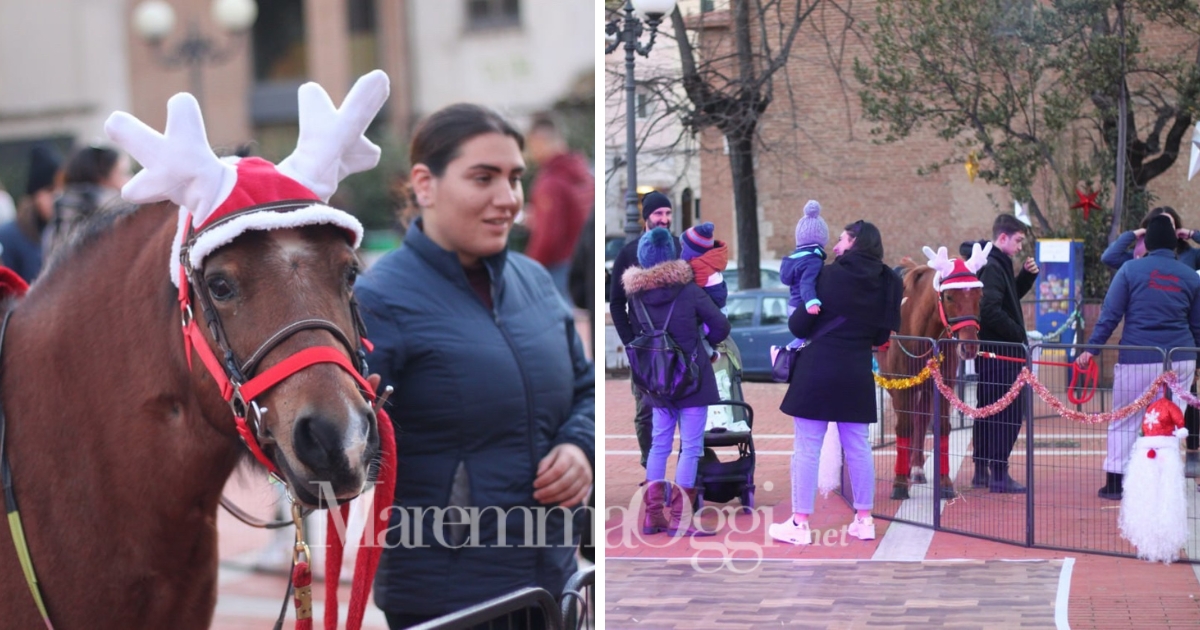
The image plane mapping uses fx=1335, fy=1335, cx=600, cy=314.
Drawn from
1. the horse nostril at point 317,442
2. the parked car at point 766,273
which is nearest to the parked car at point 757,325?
the parked car at point 766,273

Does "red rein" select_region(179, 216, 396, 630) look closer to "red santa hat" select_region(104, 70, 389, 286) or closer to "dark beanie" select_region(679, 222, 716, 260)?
"red santa hat" select_region(104, 70, 389, 286)

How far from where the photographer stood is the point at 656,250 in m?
5.97

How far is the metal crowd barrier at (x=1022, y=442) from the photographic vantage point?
6578 mm

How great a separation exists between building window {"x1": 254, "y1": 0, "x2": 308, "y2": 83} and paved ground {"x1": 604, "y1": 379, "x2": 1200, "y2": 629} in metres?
34.1

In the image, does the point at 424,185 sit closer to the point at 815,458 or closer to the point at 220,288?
the point at 220,288

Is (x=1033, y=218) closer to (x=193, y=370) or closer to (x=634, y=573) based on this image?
(x=634, y=573)

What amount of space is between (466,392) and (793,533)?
11.0 feet

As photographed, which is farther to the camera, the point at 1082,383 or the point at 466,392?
the point at 1082,383

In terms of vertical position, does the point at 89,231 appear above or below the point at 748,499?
above

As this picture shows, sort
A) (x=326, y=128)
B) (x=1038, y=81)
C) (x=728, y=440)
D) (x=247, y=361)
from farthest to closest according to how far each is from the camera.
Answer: (x=728, y=440)
(x=1038, y=81)
(x=326, y=128)
(x=247, y=361)

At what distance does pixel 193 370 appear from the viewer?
2867 millimetres

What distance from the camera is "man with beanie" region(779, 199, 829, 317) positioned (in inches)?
232

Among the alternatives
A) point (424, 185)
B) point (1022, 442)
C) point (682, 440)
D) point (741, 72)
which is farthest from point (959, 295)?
point (424, 185)

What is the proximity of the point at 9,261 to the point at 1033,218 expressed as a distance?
200 inches
